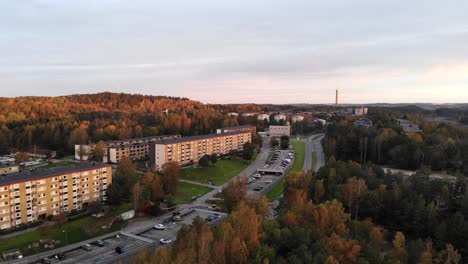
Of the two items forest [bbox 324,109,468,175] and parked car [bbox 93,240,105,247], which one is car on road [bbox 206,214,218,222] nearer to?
parked car [bbox 93,240,105,247]

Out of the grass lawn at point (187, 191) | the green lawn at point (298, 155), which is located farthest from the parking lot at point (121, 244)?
the green lawn at point (298, 155)

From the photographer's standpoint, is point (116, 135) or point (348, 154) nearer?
point (348, 154)

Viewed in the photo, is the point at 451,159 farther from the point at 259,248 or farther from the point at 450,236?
the point at 259,248

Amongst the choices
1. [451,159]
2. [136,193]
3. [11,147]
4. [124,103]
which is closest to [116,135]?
[11,147]

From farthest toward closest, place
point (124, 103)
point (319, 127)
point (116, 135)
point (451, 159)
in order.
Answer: point (124, 103)
point (319, 127)
point (116, 135)
point (451, 159)

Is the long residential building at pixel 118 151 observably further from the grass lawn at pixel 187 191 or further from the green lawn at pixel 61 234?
the green lawn at pixel 61 234
